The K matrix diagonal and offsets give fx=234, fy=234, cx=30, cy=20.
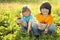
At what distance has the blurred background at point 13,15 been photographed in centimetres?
438

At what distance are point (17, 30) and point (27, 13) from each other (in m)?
0.69

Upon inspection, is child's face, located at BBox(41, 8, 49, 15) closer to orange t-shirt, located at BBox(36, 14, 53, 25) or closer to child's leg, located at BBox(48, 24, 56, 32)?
orange t-shirt, located at BBox(36, 14, 53, 25)

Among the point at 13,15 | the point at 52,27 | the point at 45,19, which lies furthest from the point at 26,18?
the point at 13,15

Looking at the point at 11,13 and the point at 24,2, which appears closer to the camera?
the point at 11,13

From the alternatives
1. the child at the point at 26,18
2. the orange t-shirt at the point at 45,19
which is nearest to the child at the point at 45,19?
the orange t-shirt at the point at 45,19

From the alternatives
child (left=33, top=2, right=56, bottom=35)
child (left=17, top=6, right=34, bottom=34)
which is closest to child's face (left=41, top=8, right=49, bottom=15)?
child (left=33, top=2, right=56, bottom=35)

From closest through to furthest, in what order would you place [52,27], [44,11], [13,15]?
[44,11] < [52,27] < [13,15]

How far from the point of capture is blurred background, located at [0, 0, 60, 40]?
4379 millimetres

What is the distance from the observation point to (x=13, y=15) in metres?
5.29

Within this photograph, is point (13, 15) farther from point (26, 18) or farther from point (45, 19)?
point (45, 19)

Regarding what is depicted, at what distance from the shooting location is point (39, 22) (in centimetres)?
399

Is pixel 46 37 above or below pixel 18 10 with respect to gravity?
below

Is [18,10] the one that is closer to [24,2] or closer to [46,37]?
[24,2]

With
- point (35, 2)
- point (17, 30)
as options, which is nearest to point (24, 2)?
point (35, 2)
